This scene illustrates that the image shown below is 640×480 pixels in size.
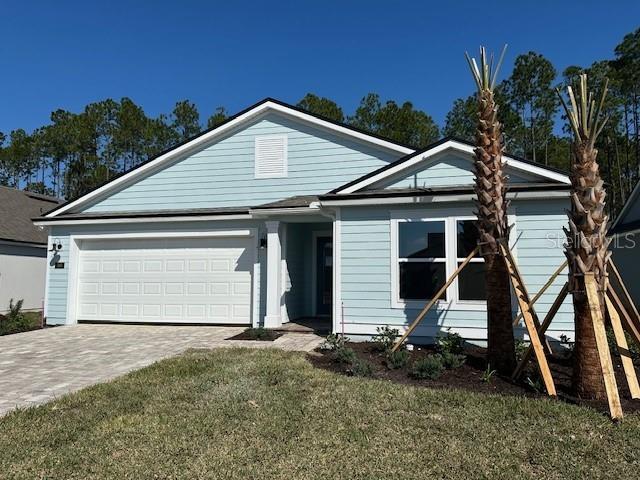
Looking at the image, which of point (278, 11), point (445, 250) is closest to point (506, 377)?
point (445, 250)

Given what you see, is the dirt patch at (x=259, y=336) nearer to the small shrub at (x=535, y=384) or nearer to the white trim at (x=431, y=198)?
the white trim at (x=431, y=198)

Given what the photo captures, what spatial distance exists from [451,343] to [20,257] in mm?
16417

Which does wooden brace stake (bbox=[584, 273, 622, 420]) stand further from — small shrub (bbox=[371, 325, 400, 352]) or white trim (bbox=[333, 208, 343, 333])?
white trim (bbox=[333, 208, 343, 333])

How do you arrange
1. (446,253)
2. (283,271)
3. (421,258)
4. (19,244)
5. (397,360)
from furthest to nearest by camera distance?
(19,244)
(283,271)
(421,258)
(446,253)
(397,360)

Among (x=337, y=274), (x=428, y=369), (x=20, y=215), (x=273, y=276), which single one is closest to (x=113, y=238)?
(x=273, y=276)

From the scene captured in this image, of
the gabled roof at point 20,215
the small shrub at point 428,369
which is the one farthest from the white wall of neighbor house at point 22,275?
the small shrub at point 428,369

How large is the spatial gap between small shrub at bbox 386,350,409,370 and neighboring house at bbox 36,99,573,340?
71.2 inches

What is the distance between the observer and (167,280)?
472 inches

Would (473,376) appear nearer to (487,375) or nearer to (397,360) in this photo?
(487,375)

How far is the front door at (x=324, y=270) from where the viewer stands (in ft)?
41.5

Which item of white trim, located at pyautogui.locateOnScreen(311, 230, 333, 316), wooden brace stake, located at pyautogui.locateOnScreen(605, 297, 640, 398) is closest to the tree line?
white trim, located at pyautogui.locateOnScreen(311, 230, 333, 316)

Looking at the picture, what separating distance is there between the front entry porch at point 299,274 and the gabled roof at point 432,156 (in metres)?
2.08

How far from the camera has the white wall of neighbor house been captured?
15914mm

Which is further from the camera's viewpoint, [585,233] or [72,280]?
[72,280]
